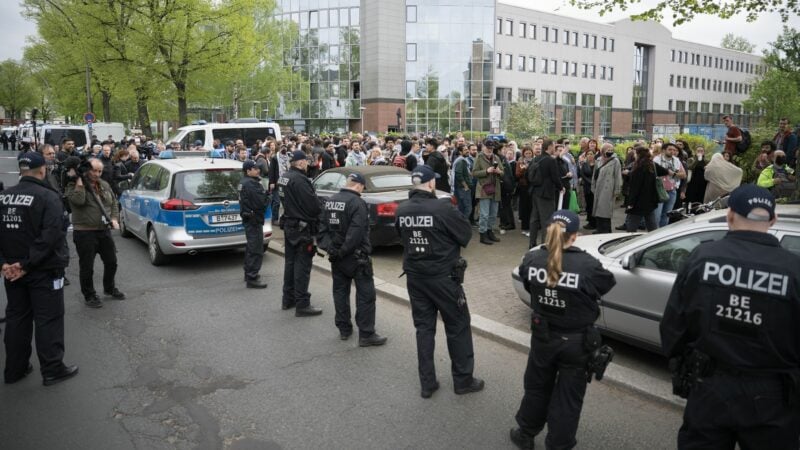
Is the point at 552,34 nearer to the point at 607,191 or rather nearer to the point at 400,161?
the point at 400,161

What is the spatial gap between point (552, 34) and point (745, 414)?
69.6 metres

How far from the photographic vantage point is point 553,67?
2630 inches

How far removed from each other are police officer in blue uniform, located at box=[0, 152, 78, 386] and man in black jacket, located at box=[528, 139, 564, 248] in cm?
703

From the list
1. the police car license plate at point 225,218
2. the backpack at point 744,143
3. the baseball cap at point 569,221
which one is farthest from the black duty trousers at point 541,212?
the baseball cap at point 569,221

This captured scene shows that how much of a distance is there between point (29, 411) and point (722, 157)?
1056 centimetres

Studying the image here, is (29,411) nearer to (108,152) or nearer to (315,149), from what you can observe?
(108,152)

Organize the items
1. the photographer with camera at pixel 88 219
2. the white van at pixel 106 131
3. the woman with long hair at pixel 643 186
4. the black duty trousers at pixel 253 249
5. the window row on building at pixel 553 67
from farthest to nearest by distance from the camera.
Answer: the window row on building at pixel 553 67 → the white van at pixel 106 131 → the woman with long hair at pixel 643 186 → the black duty trousers at pixel 253 249 → the photographer with camera at pixel 88 219

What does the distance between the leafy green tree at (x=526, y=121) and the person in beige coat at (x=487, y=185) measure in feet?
147

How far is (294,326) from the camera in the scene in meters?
6.46

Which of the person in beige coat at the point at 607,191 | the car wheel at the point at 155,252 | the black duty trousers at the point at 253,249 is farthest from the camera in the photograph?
the person in beige coat at the point at 607,191

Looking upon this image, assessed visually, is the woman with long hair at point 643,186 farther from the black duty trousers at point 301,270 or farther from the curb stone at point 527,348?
the black duty trousers at point 301,270

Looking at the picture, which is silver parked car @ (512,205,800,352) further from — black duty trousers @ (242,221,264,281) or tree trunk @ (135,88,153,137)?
tree trunk @ (135,88,153,137)

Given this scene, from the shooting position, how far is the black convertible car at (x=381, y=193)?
368 inches

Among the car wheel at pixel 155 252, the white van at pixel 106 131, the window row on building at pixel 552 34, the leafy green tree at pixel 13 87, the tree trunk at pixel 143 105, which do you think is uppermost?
the window row on building at pixel 552 34
